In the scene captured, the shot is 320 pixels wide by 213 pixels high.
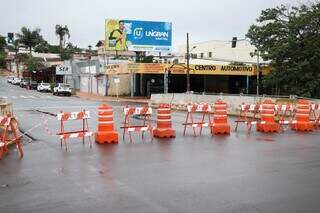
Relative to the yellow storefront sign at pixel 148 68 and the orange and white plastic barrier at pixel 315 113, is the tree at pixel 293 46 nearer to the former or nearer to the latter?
the yellow storefront sign at pixel 148 68

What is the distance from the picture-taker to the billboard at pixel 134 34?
2511 inches

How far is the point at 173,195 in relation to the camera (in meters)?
8.58

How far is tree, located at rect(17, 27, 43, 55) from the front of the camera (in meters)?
162

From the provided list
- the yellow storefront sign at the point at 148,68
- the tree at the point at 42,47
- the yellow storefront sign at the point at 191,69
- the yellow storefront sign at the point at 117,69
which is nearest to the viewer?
the yellow storefront sign at the point at 148,68

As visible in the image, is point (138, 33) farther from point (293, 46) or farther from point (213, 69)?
point (293, 46)

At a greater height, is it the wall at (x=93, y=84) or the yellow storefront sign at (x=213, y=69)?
the yellow storefront sign at (x=213, y=69)

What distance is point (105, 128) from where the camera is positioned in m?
15.9

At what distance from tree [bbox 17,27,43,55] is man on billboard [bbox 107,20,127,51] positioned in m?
103

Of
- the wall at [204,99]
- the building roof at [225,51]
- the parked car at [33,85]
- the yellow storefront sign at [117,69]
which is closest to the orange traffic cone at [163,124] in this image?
the wall at [204,99]

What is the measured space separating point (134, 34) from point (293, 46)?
75.0ft

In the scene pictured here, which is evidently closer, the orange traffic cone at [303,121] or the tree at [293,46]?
the orange traffic cone at [303,121]

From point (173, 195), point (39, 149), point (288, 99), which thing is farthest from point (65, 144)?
point (288, 99)

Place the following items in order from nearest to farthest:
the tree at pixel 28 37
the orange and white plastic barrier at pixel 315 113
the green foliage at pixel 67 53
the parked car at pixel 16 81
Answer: the orange and white plastic barrier at pixel 315 113 < the parked car at pixel 16 81 < the green foliage at pixel 67 53 < the tree at pixel 28 37

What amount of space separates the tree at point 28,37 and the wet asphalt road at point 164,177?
501ft
